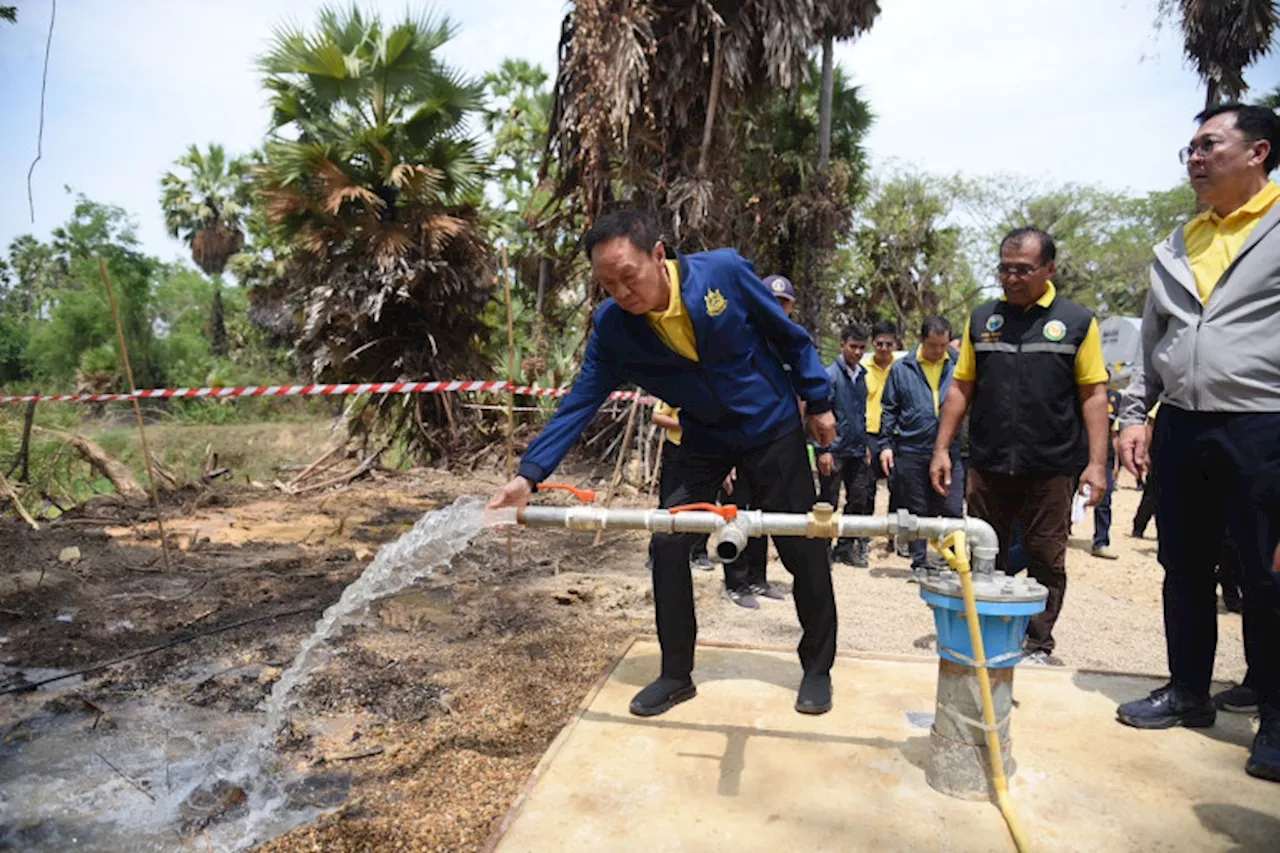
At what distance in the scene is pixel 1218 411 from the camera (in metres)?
2.44

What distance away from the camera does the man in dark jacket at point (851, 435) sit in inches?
235

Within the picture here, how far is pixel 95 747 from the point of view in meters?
2.96

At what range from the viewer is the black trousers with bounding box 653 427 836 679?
A: 2.83 meters

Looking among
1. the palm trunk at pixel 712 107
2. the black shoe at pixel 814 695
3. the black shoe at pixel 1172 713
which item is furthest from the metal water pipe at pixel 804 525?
the palm trunk at pixel 712 107

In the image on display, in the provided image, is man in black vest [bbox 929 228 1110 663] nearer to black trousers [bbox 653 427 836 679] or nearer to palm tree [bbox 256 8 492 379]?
black trousers [bbox 653 427 836 679]

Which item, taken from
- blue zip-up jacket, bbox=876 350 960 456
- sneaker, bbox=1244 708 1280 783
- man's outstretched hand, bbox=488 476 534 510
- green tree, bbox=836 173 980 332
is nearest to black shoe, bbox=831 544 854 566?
blue zip-up jacket, bbox=876 350 960 456

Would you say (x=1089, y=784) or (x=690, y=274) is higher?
(x=690, y=274)

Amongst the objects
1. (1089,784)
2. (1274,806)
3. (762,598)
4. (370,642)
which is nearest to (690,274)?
(1089,784)

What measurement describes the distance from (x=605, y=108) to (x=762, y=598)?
575 centimetres

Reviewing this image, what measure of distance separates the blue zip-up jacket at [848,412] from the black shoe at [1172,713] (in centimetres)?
331

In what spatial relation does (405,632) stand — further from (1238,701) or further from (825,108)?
(825,108)

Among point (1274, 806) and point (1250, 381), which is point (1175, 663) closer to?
point (1274, 806)

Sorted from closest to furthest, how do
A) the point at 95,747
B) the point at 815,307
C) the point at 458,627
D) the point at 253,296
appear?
the point at 95,747
the point at 458,627
the point at 815,307
the point at 253,296

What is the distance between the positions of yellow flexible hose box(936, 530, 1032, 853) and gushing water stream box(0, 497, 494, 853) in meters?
1.33
